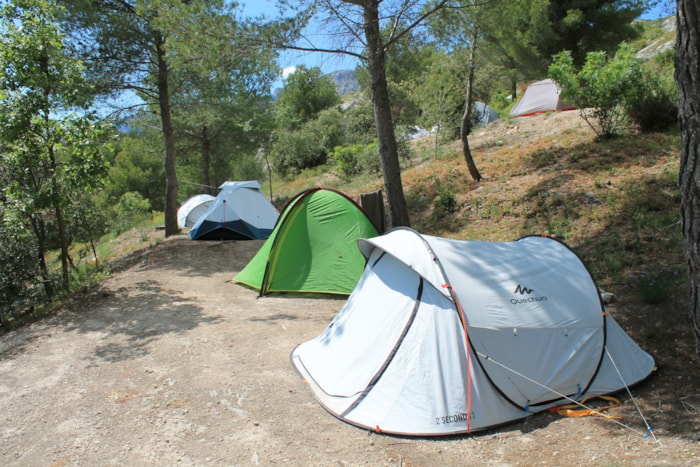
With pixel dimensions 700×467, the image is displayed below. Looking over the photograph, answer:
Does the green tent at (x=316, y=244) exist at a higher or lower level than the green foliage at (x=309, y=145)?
lower

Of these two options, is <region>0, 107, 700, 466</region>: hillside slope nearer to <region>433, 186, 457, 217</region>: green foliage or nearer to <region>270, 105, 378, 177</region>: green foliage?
<region>433, 186, 457, 217</region>: green foliage

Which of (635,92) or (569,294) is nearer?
(569,294)

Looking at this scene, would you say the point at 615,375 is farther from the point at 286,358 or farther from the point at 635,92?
the point at 635,92

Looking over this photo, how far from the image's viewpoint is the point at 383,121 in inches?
293

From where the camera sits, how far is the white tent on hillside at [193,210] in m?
16.0

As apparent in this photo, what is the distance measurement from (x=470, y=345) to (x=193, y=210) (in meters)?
14.1

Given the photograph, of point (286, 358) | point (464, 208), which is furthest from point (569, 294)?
point (464, 208)

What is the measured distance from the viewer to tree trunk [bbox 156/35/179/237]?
38.8 feet

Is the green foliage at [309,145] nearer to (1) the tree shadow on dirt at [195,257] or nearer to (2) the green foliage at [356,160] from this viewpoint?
(2) the green foliage at [356,160]

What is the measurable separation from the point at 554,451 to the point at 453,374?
2.74 ft

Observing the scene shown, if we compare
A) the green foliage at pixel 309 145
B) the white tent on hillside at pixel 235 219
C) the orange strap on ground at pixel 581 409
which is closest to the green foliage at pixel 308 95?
the green foliage at pixel 309 145

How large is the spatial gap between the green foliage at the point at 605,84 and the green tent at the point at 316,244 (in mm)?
5082

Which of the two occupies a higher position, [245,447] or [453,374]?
[453,374]

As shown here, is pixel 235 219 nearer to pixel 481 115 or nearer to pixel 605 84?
pixel 605 84
